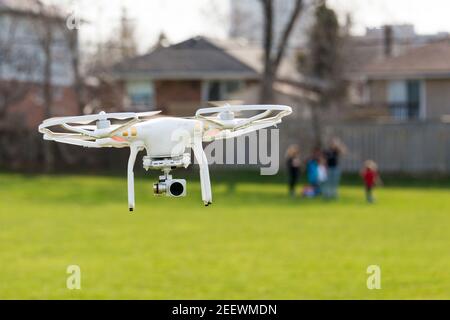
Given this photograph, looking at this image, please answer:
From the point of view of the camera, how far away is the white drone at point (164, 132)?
3869 millimetres

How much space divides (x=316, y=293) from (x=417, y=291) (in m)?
3.71

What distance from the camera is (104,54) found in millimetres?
8062

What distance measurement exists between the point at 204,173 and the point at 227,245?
4952 centimetres

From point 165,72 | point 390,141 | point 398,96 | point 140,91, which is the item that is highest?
point 165,72

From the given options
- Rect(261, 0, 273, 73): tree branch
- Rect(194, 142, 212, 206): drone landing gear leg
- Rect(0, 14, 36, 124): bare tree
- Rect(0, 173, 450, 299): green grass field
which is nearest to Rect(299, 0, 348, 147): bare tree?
Rect(261, 0, 273, 73): tree branch

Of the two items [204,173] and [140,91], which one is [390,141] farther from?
[204,173]

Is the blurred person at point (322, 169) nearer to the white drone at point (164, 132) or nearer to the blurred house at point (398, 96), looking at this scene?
the blurred house at point (398, 96)

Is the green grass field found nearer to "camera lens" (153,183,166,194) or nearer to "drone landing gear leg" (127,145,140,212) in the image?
"camera lens" (153,183,166,194)

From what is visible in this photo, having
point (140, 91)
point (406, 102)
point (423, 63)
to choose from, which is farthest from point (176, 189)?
point (406, 102)

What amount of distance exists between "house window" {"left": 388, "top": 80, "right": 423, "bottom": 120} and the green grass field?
18.4 feet

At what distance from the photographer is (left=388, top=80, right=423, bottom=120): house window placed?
28.7m

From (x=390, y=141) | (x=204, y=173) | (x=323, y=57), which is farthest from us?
(x=323, y=57)

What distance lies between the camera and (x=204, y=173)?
3.78m

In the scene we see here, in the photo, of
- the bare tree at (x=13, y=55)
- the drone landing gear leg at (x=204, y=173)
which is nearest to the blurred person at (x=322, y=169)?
the bare tree at (x=13, y=55)
